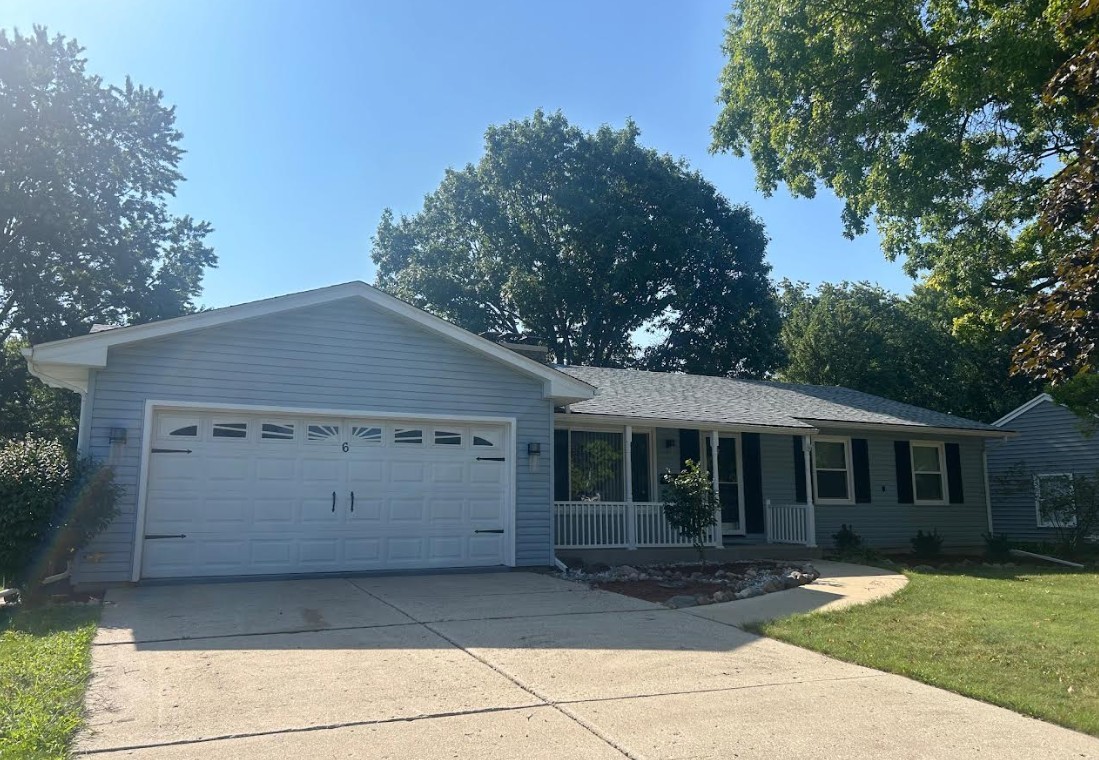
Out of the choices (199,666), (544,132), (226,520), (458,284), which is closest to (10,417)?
(458,284)

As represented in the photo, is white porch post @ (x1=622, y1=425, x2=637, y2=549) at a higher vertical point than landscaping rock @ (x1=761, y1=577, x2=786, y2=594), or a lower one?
higher

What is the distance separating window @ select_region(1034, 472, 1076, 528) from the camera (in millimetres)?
17453

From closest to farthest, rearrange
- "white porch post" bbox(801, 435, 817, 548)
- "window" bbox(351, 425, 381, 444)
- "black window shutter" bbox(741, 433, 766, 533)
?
1. "window" bbox(351, 425, 381, 444)
2. "white porch post" bbox(801, 435, 817, 548)
3. "black window shutter" bbox(741, 433, 766, 533)

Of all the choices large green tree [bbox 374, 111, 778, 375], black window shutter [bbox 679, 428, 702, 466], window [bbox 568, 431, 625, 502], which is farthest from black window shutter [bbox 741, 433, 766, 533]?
large green tree [bbox 374, 111, 778, 375]

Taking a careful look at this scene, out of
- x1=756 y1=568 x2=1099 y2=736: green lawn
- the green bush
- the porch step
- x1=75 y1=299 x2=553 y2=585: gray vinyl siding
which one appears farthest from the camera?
the porch step

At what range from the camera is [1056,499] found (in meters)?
17.6

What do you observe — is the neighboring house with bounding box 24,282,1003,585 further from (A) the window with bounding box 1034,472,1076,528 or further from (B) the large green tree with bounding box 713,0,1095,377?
(A) the window with bounding box 1034,472,1076,528

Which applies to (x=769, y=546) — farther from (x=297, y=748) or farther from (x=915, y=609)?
(x=297, y=748)

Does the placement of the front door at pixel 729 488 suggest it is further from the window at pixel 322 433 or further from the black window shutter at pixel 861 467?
the window at pixel 322 433

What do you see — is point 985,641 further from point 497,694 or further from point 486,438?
point 486,438

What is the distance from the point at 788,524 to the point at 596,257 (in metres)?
18.5

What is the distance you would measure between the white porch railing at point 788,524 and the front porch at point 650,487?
0.06 feet

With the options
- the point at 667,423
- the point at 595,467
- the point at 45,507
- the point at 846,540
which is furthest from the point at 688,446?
the point at 45,507

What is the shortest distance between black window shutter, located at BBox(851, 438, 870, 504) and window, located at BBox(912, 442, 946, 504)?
144cm
